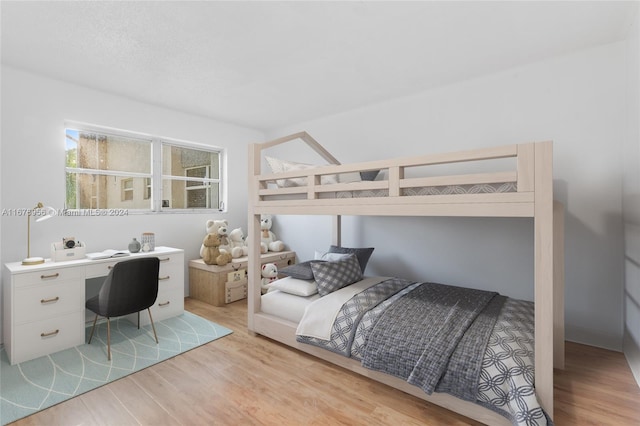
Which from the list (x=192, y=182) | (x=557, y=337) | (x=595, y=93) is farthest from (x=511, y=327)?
(x=192, y=182)

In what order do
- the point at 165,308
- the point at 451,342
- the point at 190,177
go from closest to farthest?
the point at 451,342 → the point at 165,308 → the point at 190,177

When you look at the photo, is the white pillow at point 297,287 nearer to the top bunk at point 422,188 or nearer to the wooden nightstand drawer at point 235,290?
the top bunk at point 422,188

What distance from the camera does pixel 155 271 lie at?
2557mm

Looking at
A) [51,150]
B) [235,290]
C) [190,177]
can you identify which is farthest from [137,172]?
[235,290]

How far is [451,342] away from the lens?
1740 mm

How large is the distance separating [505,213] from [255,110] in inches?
126

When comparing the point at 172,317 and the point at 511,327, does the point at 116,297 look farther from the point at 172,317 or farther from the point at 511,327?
the point at 511,327

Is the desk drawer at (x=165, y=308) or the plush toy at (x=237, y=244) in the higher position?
the plush toy at (x=237, y=244)

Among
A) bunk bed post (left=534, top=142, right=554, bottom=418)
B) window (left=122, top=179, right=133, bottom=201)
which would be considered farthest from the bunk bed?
window (left=122, top=179, right=133, bottom=201)

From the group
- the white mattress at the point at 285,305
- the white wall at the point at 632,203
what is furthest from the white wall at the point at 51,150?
the white wall at the point at 632,203

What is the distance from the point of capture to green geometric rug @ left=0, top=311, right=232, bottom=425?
1.86 m

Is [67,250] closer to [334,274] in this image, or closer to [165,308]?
[165,308]

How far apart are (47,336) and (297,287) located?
206 cm

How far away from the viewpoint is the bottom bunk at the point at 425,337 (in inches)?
61.2
